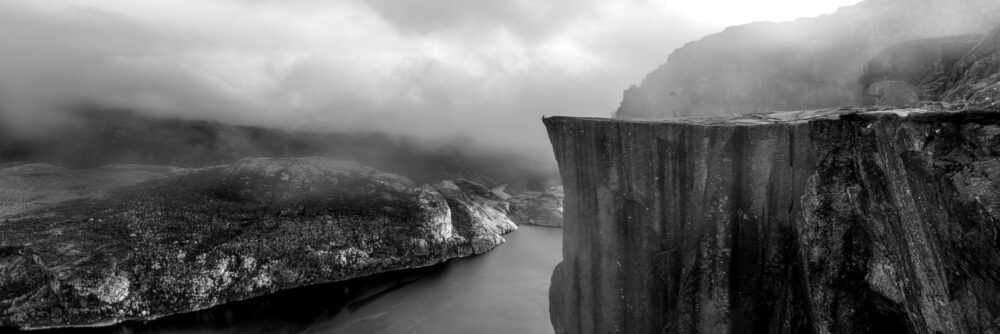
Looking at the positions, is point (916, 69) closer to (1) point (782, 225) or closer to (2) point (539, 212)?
(1) point (782, 225)

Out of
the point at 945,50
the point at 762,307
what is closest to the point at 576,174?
the point at 762,307

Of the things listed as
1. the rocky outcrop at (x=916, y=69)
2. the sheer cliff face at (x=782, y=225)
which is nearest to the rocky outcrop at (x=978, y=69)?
the rocky outcrop at (x=916, y=69)

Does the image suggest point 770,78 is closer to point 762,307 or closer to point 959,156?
point 762,307

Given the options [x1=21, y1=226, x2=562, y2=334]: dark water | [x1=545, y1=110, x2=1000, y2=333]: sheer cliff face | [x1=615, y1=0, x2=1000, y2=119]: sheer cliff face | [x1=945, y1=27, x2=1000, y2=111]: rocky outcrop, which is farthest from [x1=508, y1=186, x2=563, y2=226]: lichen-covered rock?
[x1=945, y1=27, x2=1000, y2=111]: rocky outcrop

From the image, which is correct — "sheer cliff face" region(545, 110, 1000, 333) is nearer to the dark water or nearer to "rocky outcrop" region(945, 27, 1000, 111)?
"rocky outcrop" region(945, 27, 1000, 111)

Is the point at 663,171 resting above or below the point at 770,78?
below

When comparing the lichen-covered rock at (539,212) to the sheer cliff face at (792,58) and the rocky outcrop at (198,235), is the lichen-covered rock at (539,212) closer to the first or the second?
the sheer cliff face at (792,58)

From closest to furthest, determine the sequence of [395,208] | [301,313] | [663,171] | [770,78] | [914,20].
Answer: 1. [663,171]
2. [914,20]
3. [301,313]
4. [770,78]
5. [395,208]

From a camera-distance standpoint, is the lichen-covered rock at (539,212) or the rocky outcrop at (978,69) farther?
the lichen-covered rock at (539,212)
